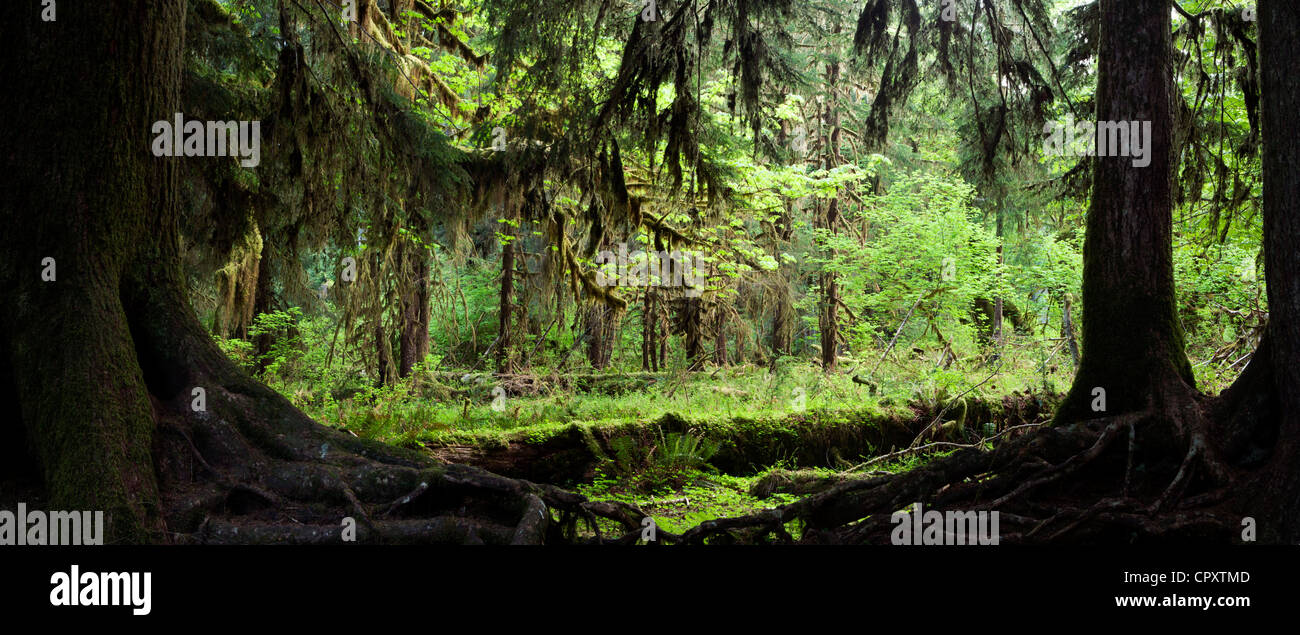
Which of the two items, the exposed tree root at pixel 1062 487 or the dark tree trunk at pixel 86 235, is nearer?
the dark tree trunk at pixel 86 235

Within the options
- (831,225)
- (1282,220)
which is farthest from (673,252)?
(1282,220)

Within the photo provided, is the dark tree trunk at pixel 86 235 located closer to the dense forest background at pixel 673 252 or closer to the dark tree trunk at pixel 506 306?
the dense forest background at pixel 673 252

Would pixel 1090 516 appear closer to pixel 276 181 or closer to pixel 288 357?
pixel 276 181

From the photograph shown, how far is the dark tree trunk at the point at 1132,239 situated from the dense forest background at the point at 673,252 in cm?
2

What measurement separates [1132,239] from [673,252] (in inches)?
348

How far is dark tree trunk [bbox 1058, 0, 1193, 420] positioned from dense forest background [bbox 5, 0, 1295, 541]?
0.07 ft

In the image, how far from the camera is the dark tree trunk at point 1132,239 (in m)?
5.25

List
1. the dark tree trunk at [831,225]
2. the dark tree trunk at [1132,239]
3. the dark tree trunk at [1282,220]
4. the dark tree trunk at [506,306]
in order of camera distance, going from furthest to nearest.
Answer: the dark tree trunk at [831,225] → the dark tree trunk at [506,306] → the dark tree trunk at [1132,239] → the dark tree trunk at [1282,220]

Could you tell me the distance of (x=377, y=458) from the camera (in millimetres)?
4957

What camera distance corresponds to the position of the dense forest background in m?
4.74

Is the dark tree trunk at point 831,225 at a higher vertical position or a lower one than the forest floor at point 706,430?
higher

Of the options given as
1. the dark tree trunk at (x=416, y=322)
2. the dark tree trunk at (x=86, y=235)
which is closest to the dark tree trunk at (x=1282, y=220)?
the dark tree trunk at (x=86, y=235)

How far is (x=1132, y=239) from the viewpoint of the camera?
5363 mm

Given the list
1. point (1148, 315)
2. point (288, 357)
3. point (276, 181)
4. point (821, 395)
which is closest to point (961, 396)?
point (821, 395)
